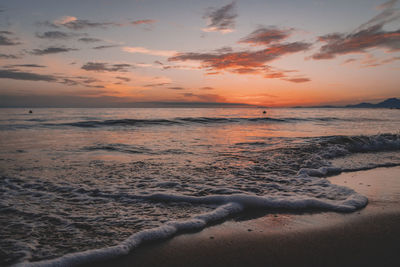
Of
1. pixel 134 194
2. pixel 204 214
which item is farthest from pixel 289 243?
pixel 134 194

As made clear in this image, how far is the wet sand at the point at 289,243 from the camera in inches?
105

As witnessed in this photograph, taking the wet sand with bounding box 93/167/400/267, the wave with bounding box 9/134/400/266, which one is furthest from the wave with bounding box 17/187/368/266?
the wet sand with bounding box 93/167/400/267

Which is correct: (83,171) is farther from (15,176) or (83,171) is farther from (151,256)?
(151,256)

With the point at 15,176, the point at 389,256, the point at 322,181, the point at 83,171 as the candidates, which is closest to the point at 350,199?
the point at 322,181

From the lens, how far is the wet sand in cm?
268

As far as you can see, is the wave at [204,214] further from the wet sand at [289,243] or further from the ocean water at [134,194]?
the wet sand at [289,243]

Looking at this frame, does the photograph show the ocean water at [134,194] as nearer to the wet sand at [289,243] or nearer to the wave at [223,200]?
the wave at [223,200]

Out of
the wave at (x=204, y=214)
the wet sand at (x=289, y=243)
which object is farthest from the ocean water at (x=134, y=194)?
the wet sand at (x=289, y=243)

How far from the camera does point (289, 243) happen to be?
9.97 ft

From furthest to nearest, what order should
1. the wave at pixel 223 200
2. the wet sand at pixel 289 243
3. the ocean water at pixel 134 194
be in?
the ocean water at pixel 134 194 < the wave at pixel 223 200 < the wet sand at pixel 289 243

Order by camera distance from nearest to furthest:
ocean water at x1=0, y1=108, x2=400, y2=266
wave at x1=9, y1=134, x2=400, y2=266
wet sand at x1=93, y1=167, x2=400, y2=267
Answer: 1. wet sand at x1=93, y1=167, x2=400, y2=267
2. wave at x1=9, y1=134, x2=400, y2=266
3. ocean water at x1=0, y1=108, x2=400, y2=266

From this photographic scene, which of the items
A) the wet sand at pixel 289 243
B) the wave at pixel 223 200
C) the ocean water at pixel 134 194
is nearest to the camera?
the wet sand at pixel 289 243

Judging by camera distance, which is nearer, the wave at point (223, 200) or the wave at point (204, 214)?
the wave at point (204, 214)

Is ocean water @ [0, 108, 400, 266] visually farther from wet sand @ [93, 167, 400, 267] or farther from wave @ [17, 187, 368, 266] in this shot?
wet sand @ [93, 167, 400, 267]
